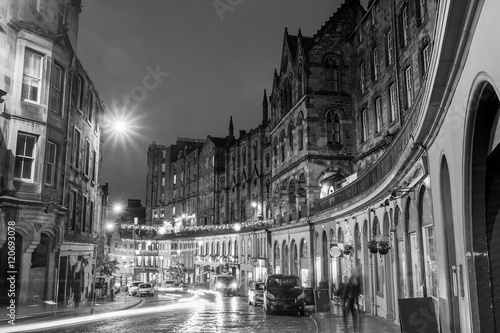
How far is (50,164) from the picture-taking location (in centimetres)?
2167

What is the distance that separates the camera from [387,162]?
18.6 m

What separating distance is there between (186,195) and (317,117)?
5320 centimetres

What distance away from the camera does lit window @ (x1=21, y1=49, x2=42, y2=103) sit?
2019cm

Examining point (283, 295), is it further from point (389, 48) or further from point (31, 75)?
point (389, 48)

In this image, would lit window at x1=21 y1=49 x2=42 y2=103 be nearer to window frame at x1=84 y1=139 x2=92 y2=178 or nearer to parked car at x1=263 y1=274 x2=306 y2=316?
window frame at x1=84 y1=139 x2=92 y2=178

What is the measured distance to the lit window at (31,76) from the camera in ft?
66.2

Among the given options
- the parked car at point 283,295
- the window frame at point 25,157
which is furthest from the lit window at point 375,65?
the window frame at point 25,157

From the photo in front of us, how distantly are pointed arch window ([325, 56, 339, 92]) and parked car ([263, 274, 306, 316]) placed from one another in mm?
18060

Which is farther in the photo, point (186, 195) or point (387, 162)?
point (186, 195)

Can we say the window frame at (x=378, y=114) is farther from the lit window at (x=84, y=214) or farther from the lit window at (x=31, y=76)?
the lit window at (x=31, y=76)

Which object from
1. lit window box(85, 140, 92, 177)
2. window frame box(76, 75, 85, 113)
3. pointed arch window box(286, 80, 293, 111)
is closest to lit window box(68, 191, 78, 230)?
lit window box(85, 140, 92, 177)

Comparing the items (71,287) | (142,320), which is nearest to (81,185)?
(71,287)

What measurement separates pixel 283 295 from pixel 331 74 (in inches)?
818

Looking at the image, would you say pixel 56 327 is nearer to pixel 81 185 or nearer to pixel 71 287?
pixel 71 287
